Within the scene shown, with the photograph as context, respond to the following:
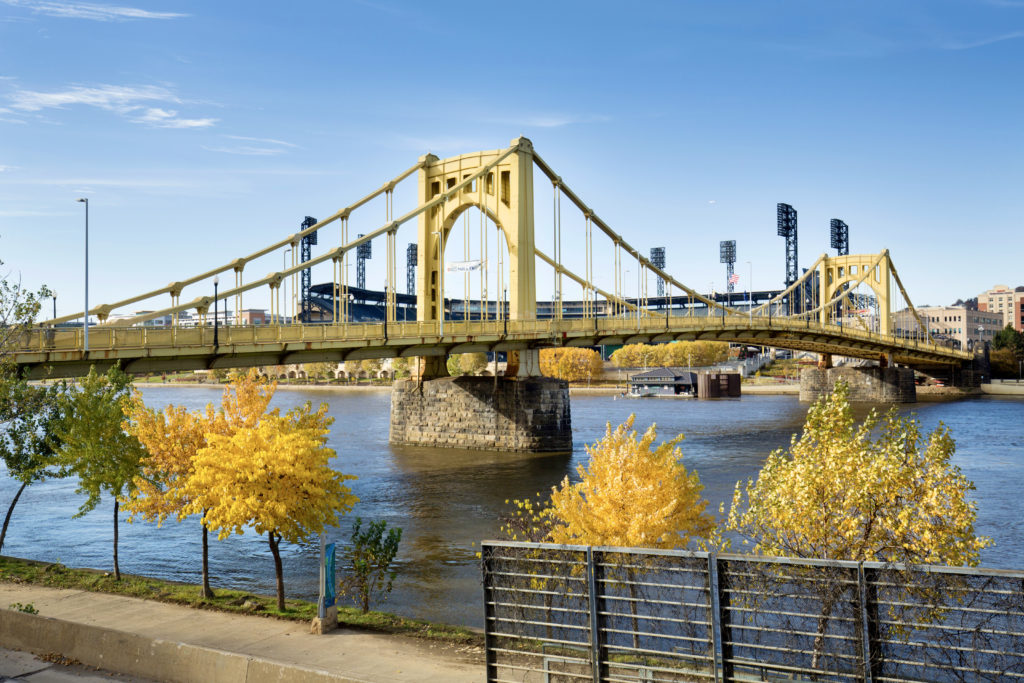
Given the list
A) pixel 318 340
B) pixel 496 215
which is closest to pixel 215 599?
pixel 318 340

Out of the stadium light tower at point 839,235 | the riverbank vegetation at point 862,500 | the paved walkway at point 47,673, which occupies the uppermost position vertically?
the stadium light tower at point 839,235

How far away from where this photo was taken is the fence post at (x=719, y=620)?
30.6 ft

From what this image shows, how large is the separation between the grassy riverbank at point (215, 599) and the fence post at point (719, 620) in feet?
18.4

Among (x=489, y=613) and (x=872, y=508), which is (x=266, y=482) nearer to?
(x=489, y=613)

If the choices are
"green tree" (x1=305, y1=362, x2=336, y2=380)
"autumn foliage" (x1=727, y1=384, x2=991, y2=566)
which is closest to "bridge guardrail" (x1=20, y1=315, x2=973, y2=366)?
"autumn foliage" (x1=727, y1=384, x2=991, y2=566)

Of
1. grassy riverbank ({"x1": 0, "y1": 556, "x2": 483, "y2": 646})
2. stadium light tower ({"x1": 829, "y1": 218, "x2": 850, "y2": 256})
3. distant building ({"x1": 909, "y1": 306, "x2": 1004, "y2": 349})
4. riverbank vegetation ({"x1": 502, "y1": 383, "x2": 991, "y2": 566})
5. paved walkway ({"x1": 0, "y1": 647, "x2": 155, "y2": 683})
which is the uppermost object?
stadium light tower ({"x1": 829, "y1": 218, "x2": 850, "y2": 256})

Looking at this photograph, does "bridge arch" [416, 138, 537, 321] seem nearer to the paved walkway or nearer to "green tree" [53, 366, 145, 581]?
"green tree" [53, 366, 145, 581]

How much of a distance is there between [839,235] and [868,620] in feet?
575

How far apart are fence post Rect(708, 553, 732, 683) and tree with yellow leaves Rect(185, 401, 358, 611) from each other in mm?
8980

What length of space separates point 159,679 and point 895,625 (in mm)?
10488

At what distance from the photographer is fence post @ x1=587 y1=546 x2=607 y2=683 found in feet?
32.6

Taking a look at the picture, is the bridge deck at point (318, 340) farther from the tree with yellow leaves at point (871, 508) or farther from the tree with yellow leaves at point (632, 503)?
the tree with yellow leaves at point (871, 508)

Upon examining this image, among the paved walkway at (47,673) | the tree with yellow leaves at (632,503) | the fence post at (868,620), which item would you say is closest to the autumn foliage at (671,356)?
the tree with yellow leaves at (632,503)

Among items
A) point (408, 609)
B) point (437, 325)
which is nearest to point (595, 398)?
point (437, 325)
